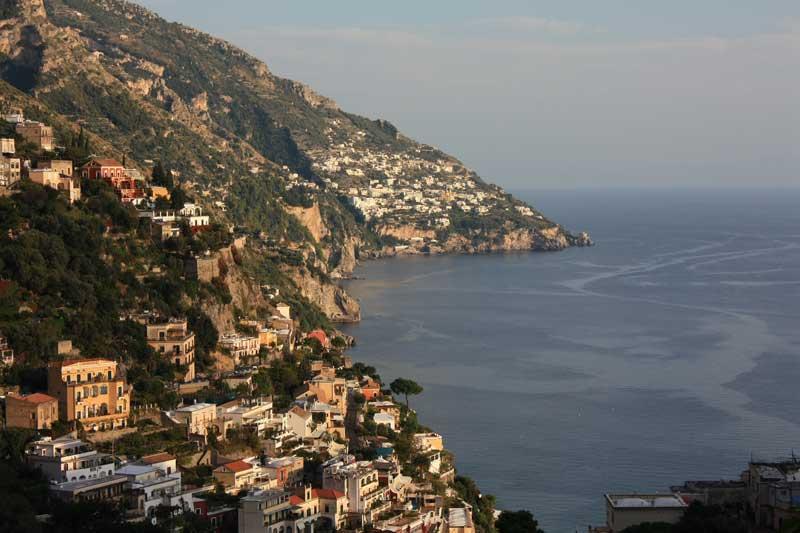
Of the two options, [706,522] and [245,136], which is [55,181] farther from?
[245,136]

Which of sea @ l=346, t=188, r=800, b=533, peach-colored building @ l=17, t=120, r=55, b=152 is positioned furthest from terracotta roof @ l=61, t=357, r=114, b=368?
peach-colored building @ l=17, t=120, r=55, b=152

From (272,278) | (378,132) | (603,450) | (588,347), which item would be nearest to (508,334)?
(588,347)

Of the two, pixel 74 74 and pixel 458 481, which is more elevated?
pixel 74 74

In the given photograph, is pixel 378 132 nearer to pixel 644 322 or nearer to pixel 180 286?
pixel 644 322

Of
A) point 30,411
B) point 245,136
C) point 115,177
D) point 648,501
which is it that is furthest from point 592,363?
point 245,136

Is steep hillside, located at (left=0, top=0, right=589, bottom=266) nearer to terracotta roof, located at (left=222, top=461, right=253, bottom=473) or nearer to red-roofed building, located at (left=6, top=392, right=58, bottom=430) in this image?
red-roofed building, located at (left=6, top=392, right=58, bottom=430)

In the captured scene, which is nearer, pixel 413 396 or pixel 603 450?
pixel 603 450
